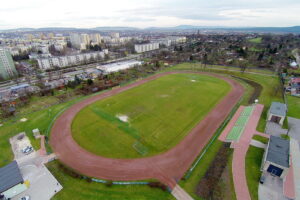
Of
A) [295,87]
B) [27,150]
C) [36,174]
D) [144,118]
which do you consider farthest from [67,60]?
[295,87]

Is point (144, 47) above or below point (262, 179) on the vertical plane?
above

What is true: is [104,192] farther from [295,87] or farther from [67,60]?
[67,60]

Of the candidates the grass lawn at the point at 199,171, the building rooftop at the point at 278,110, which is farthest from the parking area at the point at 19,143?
the building rooftop at the point at 278,110

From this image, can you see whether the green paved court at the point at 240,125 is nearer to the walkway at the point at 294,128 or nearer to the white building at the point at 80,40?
the walkway at the point at 294,128

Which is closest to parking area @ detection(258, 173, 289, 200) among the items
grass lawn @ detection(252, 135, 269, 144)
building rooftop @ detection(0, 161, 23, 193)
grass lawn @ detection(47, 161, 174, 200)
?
grass lawn @ detection(252, 135, 269, 144)

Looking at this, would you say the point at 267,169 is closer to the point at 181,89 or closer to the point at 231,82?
the point at 181,89

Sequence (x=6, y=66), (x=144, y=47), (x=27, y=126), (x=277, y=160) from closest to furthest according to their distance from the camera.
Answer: (x=277, y=160) → (x=27, y=126) → (x=6, y=66) → (x=144, y=47)

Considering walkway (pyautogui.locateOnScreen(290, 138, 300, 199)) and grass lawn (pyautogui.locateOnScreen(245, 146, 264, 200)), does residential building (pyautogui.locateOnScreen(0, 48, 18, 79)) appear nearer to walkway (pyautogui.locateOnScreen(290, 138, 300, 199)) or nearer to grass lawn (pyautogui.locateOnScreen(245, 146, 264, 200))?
grass lawn (pyautogui.locateOnScreen(245, 146, 264, 200))
